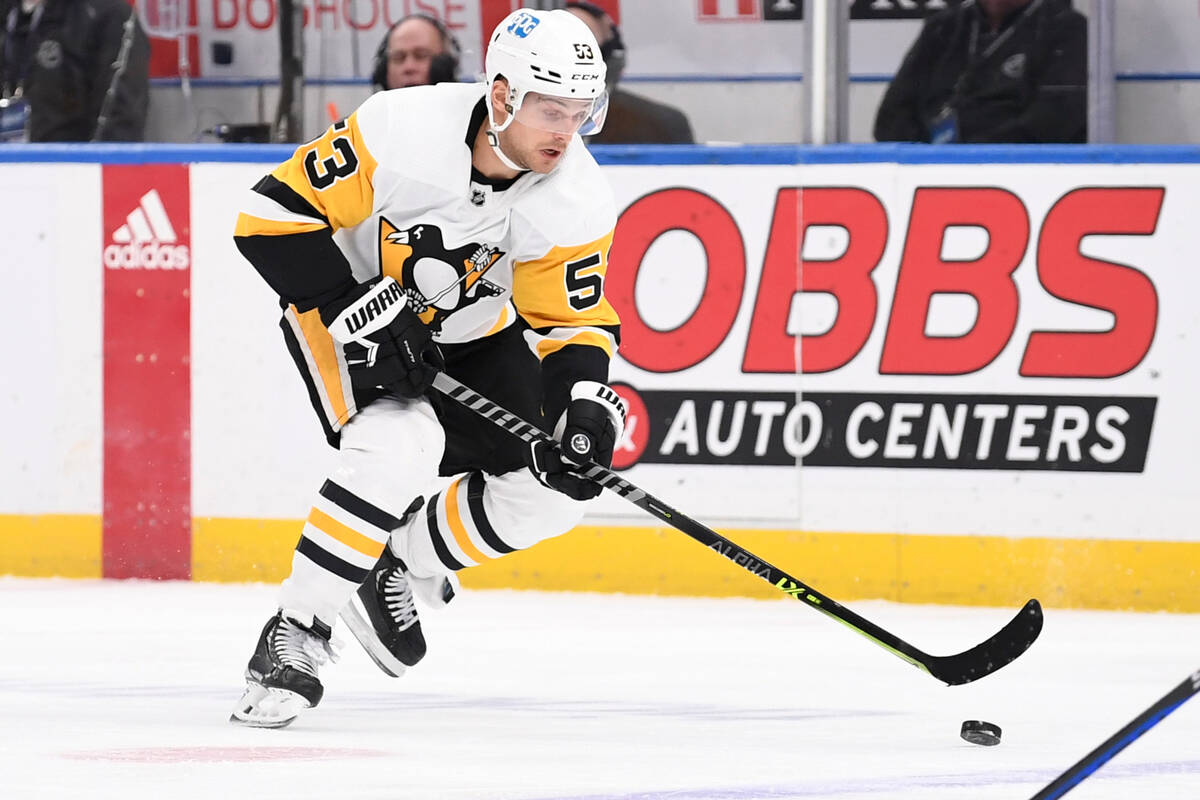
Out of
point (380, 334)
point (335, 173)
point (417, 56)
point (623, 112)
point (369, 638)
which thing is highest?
point (417, 56)

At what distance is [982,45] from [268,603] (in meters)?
2.08

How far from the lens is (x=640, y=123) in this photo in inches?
191

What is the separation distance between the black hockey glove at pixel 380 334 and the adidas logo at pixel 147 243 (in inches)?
71.6

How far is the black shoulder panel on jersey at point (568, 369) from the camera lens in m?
3.28

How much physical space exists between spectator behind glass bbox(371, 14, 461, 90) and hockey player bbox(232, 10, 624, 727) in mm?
1661

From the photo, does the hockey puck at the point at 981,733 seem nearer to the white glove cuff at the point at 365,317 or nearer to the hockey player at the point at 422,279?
the hockey player at the point at 422,279

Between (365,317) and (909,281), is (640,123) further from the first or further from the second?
(365,317)

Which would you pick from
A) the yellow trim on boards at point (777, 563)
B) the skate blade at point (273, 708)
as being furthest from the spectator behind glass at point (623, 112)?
the skate blade at point (273, 708)

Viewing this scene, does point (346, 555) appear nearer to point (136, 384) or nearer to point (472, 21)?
point (136, 384)

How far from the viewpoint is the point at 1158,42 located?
4617mm

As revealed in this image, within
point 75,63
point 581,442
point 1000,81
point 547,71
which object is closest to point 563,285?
point 581,442

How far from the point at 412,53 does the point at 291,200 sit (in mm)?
1889

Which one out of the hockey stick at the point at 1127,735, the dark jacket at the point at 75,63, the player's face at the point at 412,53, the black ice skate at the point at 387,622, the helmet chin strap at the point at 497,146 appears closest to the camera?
the hockey stick at the point at 1127,735

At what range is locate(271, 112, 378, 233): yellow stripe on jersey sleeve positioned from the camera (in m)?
3.16
